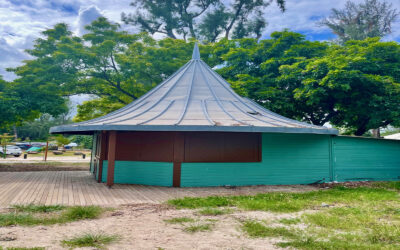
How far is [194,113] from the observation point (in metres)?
9.48

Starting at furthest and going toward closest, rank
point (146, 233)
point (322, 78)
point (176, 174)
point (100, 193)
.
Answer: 1. point (322, 78)
2. point (176, 174)
3. point (100, 193)
4. point (146, 233)

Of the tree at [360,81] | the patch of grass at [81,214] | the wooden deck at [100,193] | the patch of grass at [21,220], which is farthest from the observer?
the tree at [360,81]

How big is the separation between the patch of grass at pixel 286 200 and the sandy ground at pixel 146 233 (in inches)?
26.5

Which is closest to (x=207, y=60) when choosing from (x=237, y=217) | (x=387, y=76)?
(x=387, y=76)

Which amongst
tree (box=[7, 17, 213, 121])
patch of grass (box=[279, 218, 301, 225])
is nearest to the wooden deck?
patch of grass (box=[279, 218, 301, 225])

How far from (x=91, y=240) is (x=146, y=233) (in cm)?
81

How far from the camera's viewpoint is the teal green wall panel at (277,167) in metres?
9.23

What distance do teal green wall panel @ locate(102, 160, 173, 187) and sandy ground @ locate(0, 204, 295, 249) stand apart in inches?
141

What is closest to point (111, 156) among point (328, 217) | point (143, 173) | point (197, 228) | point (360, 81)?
point (143, 173)

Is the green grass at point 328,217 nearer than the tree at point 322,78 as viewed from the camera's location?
Yes

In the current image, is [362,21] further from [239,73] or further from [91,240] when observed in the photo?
[91,240]

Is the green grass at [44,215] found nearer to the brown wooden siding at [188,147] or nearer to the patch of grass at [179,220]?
the patch of grass at [179,220]

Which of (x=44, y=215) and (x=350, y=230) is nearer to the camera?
(x=350, y=230)

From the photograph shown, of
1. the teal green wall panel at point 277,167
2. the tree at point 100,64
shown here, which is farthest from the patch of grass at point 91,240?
the tree at point 100,64
